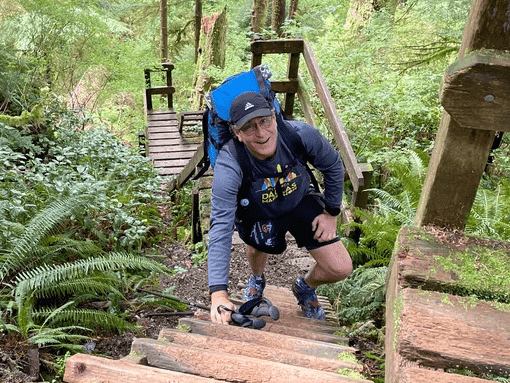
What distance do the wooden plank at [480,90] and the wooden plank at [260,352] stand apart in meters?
1.32

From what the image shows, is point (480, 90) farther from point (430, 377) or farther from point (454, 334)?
point (430, 377)

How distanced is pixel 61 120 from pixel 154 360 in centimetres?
777

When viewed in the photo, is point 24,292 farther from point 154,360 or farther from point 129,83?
point 129,83

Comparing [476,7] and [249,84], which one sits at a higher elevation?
[476,7]

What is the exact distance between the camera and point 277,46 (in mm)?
7012

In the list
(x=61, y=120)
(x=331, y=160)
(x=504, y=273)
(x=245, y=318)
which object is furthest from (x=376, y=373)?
(x=61, y=120)

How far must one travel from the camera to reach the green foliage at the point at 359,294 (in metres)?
3.77

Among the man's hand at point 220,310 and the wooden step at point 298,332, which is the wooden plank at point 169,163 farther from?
the man's hand at point 220,310

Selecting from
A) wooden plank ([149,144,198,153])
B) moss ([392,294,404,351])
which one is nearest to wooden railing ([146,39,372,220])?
moss ([392,294,404,351])

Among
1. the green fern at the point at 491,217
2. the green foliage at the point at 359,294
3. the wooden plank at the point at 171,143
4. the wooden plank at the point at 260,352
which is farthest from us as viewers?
the wooden plank at the point at 171,143

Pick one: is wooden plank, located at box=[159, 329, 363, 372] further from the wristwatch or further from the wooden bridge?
the wooden bridge

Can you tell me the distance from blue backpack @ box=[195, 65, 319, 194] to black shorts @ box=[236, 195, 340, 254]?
0.47 m

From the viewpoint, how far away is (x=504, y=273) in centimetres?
223

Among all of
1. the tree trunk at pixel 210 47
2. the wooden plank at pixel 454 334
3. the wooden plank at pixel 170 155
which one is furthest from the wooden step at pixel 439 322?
the tree trunk at pixel 210 47
